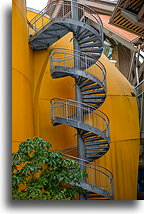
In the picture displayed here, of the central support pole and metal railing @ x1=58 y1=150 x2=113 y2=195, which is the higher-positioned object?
the central support pole

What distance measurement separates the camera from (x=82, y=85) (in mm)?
8773

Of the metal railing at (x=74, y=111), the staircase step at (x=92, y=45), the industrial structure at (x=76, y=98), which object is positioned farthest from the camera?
the staircase step at (x=92, y=45)

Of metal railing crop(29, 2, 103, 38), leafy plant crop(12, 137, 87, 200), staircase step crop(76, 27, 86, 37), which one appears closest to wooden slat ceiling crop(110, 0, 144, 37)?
metal railing crop(29, 2, 103, 38)

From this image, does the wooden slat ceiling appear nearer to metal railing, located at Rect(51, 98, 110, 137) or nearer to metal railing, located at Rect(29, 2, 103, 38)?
metal railing, located at Rect(29, 2, 103, 38)

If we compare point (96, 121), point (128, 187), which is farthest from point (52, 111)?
point (128, 187)

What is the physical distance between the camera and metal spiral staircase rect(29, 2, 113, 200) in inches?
322

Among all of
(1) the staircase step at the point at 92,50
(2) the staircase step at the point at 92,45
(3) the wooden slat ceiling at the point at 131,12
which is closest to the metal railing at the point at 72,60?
(1) the staircase step at the point at 92,50

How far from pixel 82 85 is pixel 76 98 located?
0.41 meters

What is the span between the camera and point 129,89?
1101 cm

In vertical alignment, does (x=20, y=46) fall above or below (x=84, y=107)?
above

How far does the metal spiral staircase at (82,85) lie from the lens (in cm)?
818

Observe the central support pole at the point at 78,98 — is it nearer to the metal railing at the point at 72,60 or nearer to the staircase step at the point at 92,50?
the metal railing at the point at 72,60

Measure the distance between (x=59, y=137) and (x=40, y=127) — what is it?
0.65 meters

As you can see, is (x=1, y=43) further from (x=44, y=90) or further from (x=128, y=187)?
(x=128, y=187)
